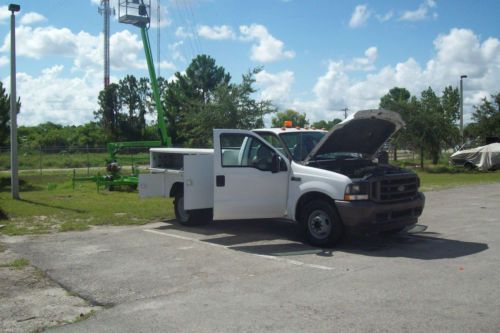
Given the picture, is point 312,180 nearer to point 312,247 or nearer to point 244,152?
point 312,247

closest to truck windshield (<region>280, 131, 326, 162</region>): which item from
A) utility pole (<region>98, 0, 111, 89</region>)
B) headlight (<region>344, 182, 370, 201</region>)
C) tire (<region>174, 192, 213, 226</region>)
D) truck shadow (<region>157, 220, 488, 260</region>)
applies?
headlight (<region>344, 182, 370, 201</region>)

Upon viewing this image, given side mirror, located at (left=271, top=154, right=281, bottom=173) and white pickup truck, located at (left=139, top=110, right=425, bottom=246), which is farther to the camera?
side mirror, located at (left=271, top=154, right=281, bottom=173)

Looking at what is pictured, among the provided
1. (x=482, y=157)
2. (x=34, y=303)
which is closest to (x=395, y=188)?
(x=34, y=303)

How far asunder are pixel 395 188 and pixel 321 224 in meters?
1.36

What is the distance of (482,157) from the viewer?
34094 millimetres

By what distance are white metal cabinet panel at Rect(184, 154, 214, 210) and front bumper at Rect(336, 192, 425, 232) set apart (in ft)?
9.35

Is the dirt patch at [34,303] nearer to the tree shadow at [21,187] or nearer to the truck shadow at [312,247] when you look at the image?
the truck shadow at [312,247]

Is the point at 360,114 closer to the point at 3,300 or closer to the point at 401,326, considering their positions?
the point at 401,326

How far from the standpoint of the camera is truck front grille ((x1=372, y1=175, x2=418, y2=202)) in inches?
328

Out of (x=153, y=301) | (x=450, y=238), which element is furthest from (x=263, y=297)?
(x=450, y=238)

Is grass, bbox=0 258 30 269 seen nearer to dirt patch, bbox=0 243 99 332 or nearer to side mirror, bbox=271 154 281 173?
dirt patch, bbox=0 243 99 332

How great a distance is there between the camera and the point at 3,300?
592 cm

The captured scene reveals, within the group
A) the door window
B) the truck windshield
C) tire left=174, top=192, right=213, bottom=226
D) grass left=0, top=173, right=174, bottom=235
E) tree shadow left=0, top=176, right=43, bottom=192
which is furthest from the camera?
tree shadow left=0, top=176, right=43, bottom=192

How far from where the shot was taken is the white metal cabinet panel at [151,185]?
11547 millimetres
